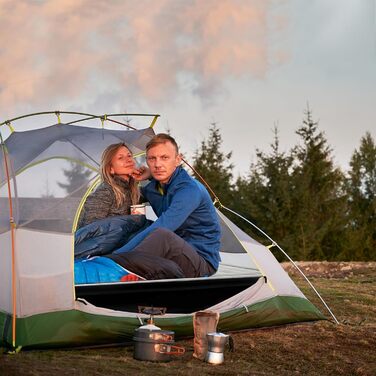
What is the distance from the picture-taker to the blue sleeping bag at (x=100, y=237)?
596cm

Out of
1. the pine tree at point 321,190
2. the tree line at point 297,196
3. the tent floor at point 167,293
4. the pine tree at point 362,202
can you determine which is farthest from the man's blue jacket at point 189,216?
the pine tree at point 362,202

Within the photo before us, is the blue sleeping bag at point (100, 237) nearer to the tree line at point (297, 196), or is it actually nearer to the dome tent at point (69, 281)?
the dome tent at point (69, 281)

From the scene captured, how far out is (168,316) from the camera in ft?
17.9

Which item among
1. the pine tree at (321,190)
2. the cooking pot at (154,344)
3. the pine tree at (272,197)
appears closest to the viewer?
the cooking pot at (154,344)

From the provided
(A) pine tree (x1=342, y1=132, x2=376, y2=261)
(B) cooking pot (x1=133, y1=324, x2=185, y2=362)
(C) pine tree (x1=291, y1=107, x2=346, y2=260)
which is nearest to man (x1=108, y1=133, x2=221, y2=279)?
(B) cooking pot (x1=133, y1=324, x2=185, y2=362)

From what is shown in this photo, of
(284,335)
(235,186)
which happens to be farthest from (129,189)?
(235,186)

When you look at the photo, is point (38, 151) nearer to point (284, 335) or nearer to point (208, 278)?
point (208, 278)

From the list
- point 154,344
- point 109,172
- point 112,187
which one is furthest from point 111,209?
point 154,344

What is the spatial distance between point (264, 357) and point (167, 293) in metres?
0.96

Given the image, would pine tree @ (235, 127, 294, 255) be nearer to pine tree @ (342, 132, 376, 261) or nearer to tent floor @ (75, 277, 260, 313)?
pine tree @ (342, 132, 376, 261)

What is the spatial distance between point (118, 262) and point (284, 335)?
1.53 meters

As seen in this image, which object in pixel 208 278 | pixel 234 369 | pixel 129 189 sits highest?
pixel 129 189

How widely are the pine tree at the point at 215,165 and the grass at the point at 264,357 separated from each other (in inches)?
602

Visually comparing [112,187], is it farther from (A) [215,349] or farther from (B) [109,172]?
(A) [215,349]
